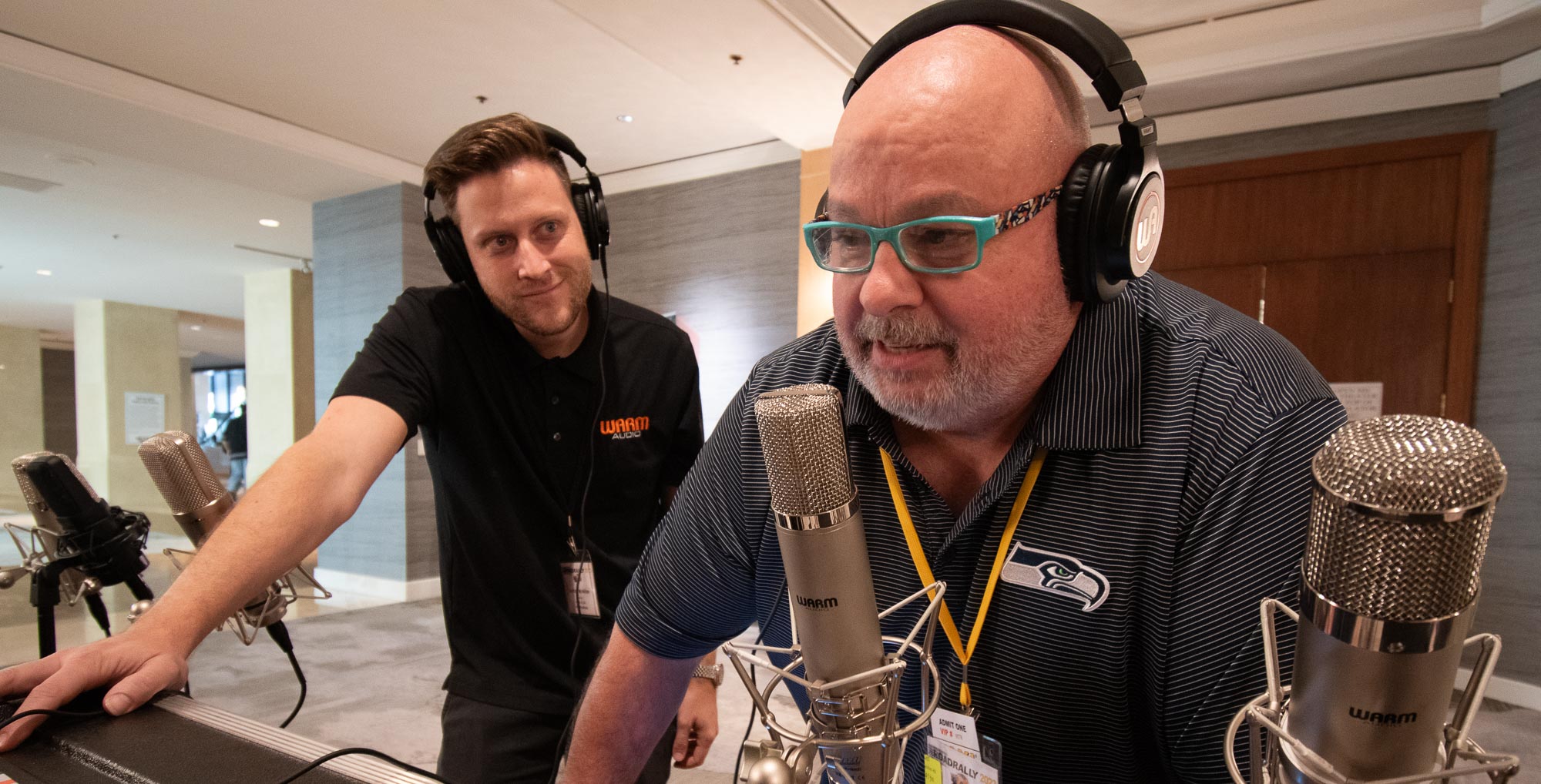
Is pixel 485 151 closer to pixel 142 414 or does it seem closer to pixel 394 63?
pixel 394 63

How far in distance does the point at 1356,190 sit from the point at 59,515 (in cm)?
533

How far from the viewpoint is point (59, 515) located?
43.8 inches

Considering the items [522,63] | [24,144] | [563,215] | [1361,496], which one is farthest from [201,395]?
[1361,496]

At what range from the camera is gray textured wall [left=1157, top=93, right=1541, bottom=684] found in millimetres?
3836

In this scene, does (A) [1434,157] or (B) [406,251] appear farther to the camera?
(B) [406,251]

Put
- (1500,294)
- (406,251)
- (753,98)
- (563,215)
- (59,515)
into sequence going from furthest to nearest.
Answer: (406,251)
(753,98)
(1500,294)
(563,215)
(59,515)

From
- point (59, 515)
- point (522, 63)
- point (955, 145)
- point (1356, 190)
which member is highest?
point (522, 63)

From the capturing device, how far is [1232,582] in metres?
0.71

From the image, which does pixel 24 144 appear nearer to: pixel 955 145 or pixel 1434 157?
pixel 955 145

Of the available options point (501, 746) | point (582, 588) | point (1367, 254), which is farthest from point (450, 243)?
point (1367, 254)

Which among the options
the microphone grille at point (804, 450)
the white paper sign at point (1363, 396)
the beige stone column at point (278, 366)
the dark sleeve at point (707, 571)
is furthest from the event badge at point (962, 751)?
the beige stone column at point (278, 366)

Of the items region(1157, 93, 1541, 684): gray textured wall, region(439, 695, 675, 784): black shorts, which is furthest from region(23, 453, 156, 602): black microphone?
region(1157, 93, 1541, 684): gray textured wall

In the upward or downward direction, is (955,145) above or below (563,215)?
below

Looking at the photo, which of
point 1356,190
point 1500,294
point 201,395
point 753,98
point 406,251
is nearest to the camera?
point 1500,294
